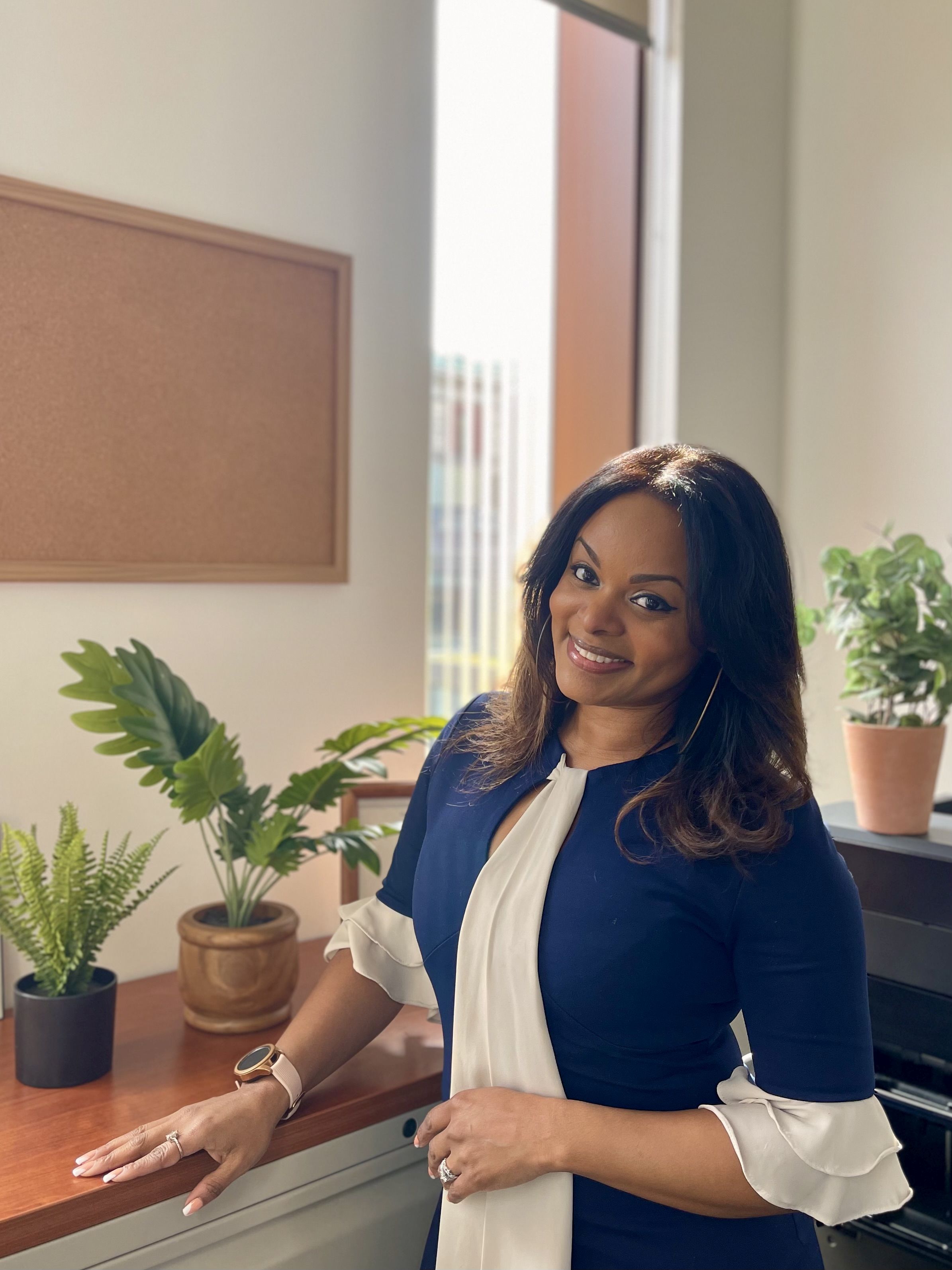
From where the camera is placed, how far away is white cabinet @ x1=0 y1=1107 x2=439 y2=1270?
1101 mm

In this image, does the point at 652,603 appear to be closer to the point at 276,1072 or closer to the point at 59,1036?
the point at 276,1072

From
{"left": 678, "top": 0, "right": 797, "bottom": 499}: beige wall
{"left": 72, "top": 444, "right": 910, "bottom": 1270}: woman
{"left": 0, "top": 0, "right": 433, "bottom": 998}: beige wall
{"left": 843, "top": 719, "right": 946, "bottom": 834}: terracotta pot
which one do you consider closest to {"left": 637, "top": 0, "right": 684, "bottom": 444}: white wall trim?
{"left": 678, "top": 0, "right": 797, "bottom": 499}: beige wall

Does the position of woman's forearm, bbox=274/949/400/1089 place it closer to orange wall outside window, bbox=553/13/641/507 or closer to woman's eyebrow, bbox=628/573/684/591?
woman's eyebrow, bbox=628/573/684/591

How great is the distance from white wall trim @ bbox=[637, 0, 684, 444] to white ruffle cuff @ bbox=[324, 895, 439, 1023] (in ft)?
4.37

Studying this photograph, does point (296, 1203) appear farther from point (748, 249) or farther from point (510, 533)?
point (748, 249)

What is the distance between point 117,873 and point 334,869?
23.6 inches

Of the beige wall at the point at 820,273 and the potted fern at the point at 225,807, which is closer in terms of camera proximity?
the potted fern at the point at 225,807

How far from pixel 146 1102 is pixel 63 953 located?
20cm

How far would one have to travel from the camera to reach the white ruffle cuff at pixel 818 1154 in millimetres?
979

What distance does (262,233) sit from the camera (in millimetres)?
1737

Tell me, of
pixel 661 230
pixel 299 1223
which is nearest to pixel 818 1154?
pixel 299 1223

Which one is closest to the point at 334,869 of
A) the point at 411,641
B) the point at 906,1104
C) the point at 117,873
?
the point at 411,641

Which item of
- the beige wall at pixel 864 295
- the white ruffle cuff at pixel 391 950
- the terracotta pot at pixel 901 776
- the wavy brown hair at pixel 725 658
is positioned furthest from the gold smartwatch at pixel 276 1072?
the beige wall at pixel 864 295

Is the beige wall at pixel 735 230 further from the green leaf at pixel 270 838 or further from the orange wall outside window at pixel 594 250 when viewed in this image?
the green leaf at pixel 270 838
